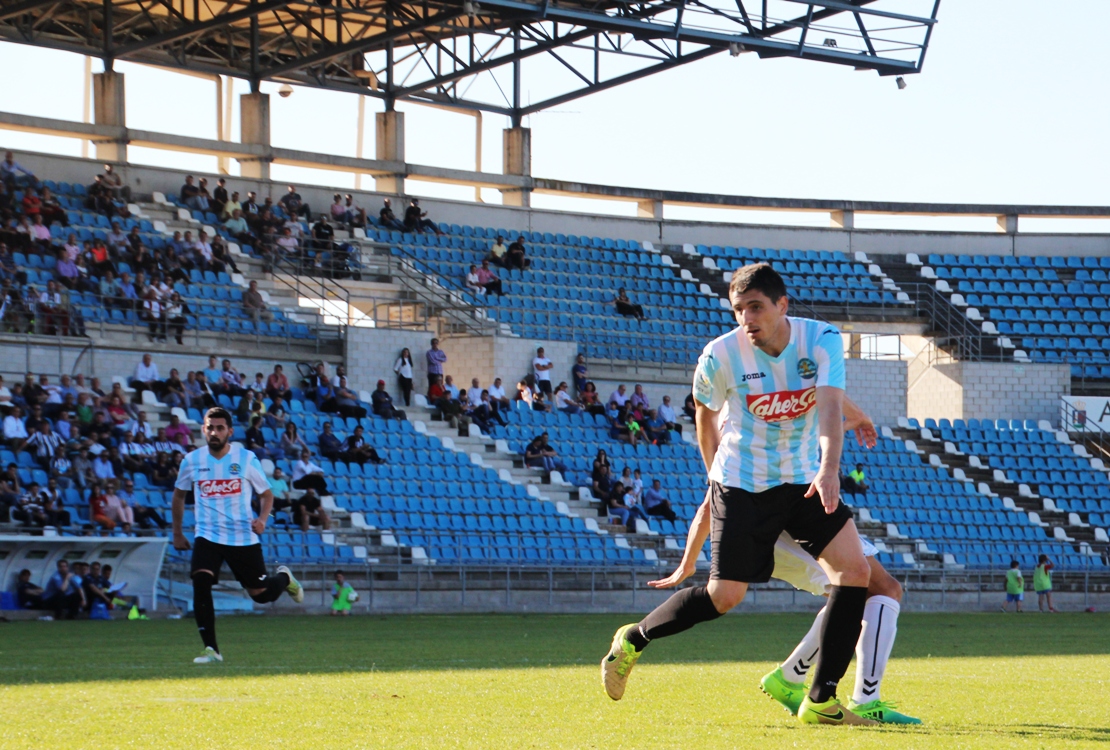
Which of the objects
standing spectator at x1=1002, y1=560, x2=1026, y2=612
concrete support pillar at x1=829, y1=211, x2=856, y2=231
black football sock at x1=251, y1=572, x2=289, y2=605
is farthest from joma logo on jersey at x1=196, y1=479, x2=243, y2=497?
concrete support pillar at x1=829, y1=211, x2=856, y2=231

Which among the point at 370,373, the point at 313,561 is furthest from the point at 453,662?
the point at 370,373

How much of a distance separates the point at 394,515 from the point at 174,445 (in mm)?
3645

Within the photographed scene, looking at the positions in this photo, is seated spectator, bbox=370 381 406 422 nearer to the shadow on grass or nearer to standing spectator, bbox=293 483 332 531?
standing spectator, bbox=293 483 332 531

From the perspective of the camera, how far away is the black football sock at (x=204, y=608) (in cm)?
1083

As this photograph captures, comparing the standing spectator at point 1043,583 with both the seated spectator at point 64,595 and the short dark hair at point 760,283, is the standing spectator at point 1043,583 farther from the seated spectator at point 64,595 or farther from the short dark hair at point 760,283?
the short dark hair at point 760,283

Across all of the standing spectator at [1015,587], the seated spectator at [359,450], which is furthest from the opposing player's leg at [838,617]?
the standing spectator at [1015,587]

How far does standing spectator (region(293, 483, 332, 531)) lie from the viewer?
2202cm

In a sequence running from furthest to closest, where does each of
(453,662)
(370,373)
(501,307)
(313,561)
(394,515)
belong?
(501,307)
(370,373)
(394,515)
(313,561)
(453,662)

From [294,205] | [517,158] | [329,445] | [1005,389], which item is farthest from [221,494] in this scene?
[517,158]

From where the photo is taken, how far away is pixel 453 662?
36.4 feet

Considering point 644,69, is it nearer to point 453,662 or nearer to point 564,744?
point 453,662

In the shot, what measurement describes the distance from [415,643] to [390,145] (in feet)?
76.1

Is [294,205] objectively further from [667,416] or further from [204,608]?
[204,608]

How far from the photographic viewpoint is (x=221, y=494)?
11.1 metres
